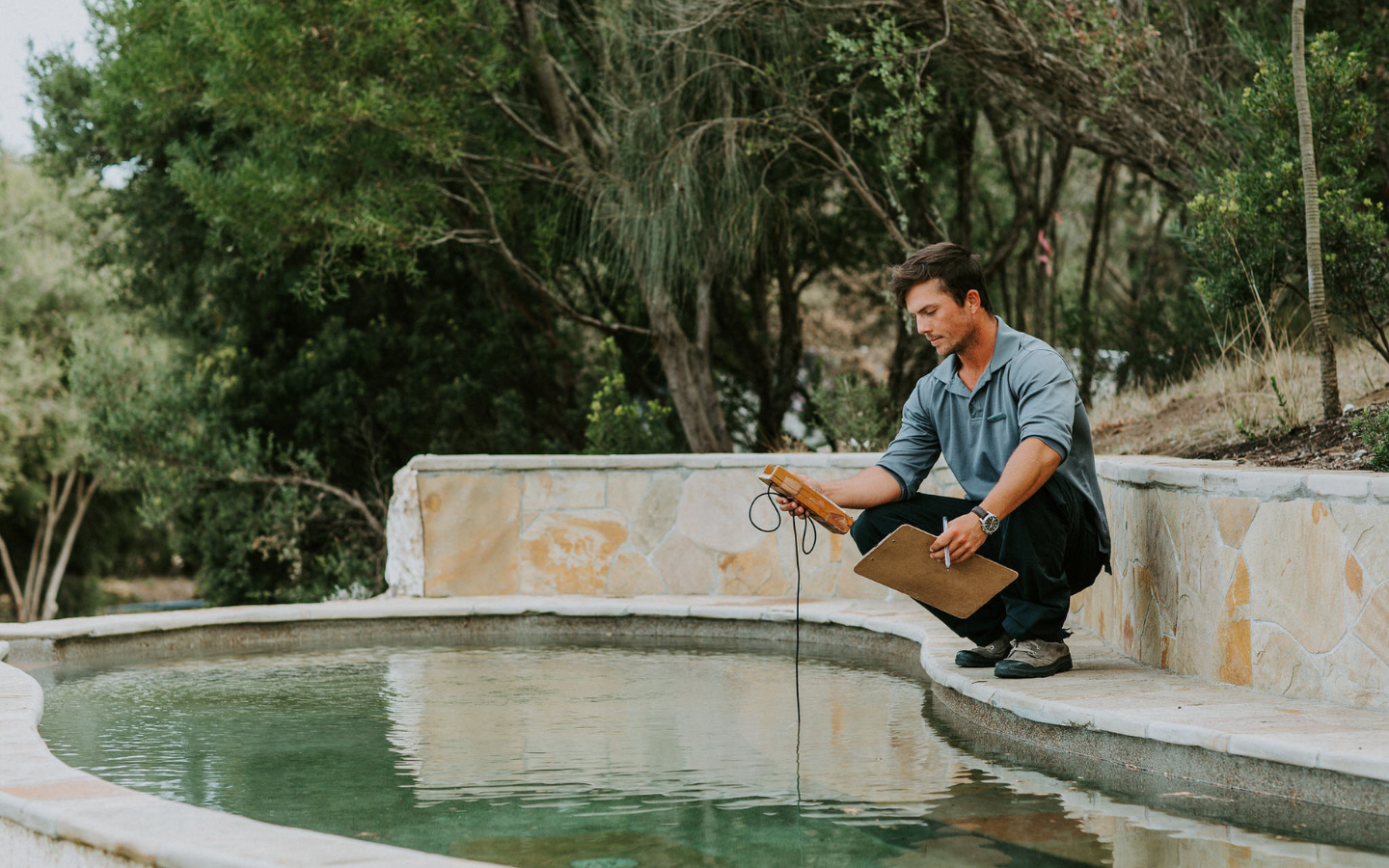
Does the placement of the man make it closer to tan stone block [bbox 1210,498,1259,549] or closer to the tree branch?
tan stone block [bbox 1210,498,1259,549]

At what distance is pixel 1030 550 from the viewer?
3.53 m

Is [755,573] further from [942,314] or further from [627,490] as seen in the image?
[942,314]

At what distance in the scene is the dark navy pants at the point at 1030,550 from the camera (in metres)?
3.54

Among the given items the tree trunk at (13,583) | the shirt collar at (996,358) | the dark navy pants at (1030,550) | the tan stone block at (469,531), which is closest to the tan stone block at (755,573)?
the tan stone block at (469,531)

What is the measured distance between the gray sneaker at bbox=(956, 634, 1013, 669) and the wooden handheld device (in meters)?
0.67

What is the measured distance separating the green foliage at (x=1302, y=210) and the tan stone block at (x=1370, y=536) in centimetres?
254

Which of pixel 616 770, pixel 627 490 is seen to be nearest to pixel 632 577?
pixel 627 490

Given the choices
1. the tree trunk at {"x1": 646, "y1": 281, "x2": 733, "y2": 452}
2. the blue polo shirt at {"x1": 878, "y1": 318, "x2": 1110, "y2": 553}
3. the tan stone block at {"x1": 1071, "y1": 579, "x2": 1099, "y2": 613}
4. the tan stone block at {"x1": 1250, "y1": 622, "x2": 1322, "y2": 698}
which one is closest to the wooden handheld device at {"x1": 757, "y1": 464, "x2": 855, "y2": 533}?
the blue polo shirt at {"x1": 878, "y1": 318, "x2": 1110, "y2": 553}

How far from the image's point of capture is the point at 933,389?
390 cm

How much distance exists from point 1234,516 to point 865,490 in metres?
1.06

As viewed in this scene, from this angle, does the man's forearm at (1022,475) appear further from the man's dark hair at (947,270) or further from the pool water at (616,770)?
the pool water at (616,770)

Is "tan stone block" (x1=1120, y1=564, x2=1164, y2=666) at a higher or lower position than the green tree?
lower

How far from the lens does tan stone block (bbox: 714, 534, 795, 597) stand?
6598mm

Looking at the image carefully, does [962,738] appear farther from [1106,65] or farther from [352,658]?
[1106,65]
